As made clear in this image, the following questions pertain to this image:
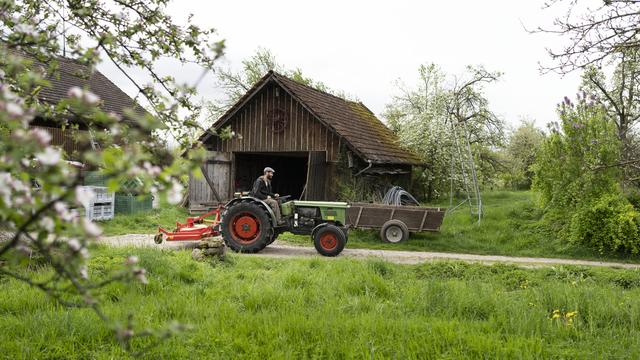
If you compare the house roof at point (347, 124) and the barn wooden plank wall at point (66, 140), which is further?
the house roof at point (347, 124)

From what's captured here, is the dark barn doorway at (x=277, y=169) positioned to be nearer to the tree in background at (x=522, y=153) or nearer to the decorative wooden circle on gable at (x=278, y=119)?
the decorative wooden circle on gable at (x=278, y=119)

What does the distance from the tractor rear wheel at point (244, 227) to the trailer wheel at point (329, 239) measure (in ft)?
3.14

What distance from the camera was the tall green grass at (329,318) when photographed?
15.3 ft

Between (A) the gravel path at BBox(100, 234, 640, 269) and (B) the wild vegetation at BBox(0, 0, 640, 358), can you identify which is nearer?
(B) the wild vegetation at BBox(0, 0, 640, 358)

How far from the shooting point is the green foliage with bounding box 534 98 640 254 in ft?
37.7

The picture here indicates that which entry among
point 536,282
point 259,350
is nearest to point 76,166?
point 259,350

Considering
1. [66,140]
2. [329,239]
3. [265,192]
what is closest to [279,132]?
[265,192]

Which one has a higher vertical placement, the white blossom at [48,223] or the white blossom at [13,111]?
the white blossom at [13,111]

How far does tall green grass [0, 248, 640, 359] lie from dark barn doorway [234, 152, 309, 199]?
11.1 meters

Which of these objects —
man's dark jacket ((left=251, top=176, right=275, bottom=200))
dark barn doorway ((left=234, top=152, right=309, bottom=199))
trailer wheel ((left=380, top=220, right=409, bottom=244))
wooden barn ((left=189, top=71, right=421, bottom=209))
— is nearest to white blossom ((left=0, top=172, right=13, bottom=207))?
man's dark jacket ((left=251, top=176, right=275, bottom=200))

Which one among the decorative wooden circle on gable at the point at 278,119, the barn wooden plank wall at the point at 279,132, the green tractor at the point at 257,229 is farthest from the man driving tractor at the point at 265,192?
the decorative wooden circle on gable at the point at 278,119

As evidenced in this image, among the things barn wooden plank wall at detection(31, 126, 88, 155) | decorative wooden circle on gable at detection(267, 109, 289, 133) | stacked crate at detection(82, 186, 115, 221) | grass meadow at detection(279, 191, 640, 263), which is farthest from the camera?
decorative wooden circle on gable at detection(267, 109, 289, 133)

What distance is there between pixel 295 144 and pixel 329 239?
621 cm

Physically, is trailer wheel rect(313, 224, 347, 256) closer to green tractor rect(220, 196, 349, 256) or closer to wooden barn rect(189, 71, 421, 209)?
green tractor rect(220, 196, 349, 256)
